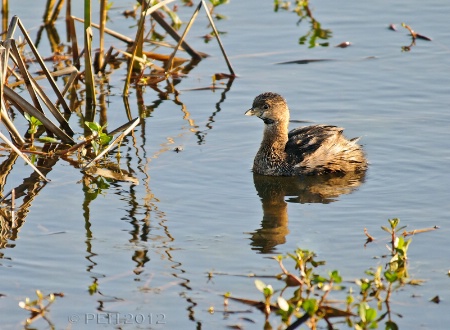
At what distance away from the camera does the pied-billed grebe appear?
9688 millimetres

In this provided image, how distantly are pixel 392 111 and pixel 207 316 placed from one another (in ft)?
17.4

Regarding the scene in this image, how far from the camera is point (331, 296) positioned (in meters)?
6.51

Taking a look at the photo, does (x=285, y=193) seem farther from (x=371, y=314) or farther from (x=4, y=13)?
(x=4, y=13)

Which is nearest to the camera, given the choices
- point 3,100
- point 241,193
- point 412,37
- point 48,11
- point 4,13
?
point 3,100

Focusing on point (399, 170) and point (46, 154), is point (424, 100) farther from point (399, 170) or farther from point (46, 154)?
point (46, 154)

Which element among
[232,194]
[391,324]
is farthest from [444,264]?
[232,194]

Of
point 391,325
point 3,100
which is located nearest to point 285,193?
point 3,100

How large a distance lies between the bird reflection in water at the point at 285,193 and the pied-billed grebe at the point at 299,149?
0.10 metres

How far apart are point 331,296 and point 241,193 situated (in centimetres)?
267

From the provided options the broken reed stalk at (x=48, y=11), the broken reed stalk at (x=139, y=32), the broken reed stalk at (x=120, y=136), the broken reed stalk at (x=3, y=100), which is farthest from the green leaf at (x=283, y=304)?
the broken reed stalk at (x=48, y=11)

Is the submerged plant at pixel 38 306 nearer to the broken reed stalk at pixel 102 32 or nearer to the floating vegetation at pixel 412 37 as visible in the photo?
the broken reed stalk at pixel 102 32

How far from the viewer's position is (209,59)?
12.9 metres

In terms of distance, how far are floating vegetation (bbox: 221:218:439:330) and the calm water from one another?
10 cm

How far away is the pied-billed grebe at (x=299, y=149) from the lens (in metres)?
9.69
